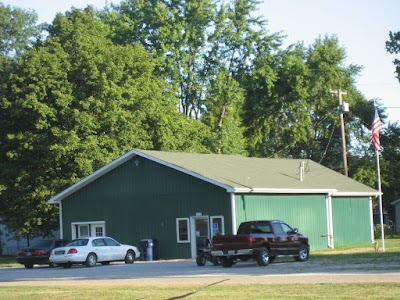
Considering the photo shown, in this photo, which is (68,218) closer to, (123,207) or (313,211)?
(123,207)

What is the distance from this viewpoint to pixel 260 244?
3102 centimetres

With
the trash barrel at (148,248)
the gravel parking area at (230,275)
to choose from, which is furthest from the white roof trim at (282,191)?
the gravel parking area at (230,275)

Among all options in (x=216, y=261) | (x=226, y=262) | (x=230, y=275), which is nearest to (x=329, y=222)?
(x=216, y=261)

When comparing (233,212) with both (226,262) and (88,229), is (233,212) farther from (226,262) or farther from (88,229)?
(88,229)

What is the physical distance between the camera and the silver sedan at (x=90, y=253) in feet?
121

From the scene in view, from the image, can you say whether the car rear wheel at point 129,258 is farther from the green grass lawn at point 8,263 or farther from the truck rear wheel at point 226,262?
the truck rear wheel at point 226,262

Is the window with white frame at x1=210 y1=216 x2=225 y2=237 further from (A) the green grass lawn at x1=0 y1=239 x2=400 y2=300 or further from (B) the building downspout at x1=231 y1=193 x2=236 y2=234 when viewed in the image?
(A) the green grass lawn at x1=0 y1=239 x2=400 y2=300

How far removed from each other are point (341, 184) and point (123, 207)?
14.8 meters

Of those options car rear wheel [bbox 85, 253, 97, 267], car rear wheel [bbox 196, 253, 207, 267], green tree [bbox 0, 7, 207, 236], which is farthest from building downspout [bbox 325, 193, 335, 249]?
car rear wheel [bbox 196, 253, 207, 267]

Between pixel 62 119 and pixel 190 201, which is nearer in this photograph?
pixel 190 201

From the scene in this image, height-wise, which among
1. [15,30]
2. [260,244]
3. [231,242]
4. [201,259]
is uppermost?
[15,30]

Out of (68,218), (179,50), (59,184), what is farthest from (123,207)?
(179,50)

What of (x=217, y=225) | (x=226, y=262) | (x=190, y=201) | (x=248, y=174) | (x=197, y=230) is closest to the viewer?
(x=226, y=262)

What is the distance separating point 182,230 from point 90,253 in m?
6.08
